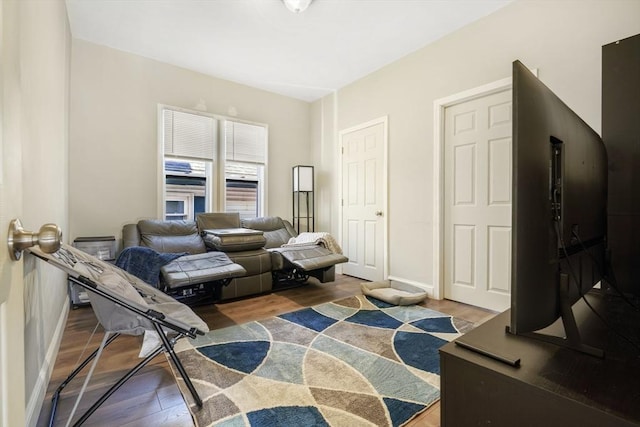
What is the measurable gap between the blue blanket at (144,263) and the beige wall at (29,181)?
1.56 ft

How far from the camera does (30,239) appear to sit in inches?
21.6

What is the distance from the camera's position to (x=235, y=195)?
452 centimetres

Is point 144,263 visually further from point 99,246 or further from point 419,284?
point 419,284

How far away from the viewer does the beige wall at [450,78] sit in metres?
2.20

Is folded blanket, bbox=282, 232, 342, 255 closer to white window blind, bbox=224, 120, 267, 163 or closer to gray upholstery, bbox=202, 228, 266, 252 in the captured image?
gray upholstery, bbox=202, 228, 266, 252

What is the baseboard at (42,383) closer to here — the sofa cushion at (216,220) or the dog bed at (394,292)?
the sofa cushion at (216,220)

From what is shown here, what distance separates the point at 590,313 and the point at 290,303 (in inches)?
93.5

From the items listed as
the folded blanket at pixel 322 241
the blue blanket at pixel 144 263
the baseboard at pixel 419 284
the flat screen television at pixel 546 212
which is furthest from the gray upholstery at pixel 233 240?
the flat screen television at pixel 546 212

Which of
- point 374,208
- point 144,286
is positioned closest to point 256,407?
point 144,286

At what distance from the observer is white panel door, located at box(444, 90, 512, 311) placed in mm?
2713

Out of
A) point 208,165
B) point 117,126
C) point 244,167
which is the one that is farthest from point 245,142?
point 117,126

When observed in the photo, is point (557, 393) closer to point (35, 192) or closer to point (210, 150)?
point (35, 192)

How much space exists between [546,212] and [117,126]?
4.18 m

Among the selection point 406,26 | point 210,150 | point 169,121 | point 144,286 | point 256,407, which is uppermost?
point 406,26
